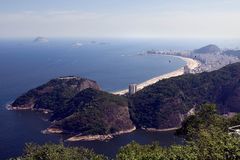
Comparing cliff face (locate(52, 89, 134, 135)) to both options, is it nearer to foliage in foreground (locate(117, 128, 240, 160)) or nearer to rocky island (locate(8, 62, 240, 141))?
rocky island (locate(8, 62, 240, 141))

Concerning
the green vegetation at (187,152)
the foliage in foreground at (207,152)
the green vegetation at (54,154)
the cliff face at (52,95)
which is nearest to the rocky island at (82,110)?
the cliff face at (52,95)

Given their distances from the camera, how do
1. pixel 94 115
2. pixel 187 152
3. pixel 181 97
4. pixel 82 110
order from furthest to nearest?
1. pixel 181 97
2. pixel 82 110
3. pixel 94 115
4. pixel 187 152

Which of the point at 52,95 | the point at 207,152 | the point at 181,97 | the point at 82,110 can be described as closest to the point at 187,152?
the point at 207,152

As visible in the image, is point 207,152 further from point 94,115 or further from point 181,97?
point 181,97

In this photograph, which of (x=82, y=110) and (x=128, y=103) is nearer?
(x=82, y=110)

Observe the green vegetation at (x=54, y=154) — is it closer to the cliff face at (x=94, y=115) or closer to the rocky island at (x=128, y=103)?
the rocky island at (x=128, y=103)

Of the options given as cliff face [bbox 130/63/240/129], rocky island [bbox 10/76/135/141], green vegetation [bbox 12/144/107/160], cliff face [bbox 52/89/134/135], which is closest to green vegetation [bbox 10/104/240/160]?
green vegetation [bbox 12/144/107/160]
